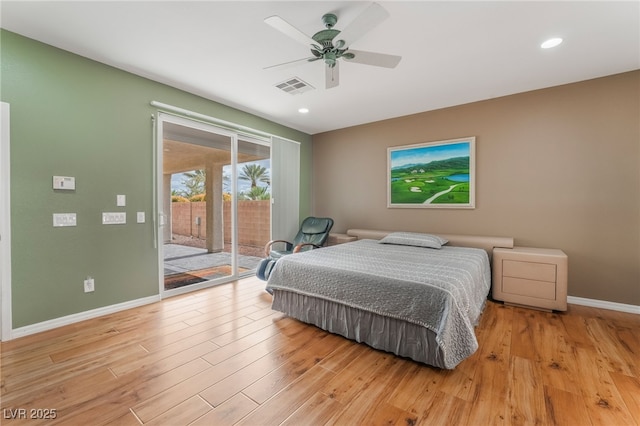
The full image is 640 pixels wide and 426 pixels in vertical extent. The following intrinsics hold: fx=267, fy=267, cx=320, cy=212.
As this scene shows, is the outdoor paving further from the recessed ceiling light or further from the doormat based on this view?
the recessed ceiling light

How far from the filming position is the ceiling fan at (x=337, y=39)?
1.81 m

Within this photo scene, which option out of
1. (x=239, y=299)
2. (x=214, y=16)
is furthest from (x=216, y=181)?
(x=214, y=16)

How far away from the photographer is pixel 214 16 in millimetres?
2092

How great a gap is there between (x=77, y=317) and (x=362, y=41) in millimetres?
3792

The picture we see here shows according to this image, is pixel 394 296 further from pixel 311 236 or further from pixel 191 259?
pixel 191 259

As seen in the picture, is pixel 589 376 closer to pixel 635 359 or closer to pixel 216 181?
pixel 635 359

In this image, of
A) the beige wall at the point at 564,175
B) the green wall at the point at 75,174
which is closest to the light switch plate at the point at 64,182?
the green wall at the point at 75,174

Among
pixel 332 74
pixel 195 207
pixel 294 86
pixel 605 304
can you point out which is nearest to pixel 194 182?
pixel 195 207

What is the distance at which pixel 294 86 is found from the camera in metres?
3.24

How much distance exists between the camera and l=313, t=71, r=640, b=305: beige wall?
2.94 meters

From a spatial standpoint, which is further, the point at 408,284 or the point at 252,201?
the point at 252,201

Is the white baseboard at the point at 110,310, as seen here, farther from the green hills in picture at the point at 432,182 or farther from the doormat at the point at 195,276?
the green hills in picture at the point at 432,182

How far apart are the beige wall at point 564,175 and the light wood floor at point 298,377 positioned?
0.78 metres

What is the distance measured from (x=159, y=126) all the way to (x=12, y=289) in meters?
2.06
